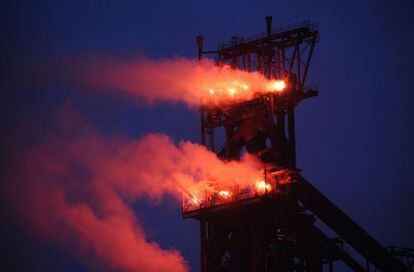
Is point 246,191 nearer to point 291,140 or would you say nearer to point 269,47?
point 291,140

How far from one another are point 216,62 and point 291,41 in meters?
8.10

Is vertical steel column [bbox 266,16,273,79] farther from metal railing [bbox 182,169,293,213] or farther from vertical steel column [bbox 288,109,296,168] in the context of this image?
metal railing [bbox 182,169,293,213]

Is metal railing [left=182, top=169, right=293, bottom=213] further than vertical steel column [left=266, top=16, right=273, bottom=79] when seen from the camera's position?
No

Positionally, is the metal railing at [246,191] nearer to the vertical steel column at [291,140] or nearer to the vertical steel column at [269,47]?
the vertical steel column at [291,140]

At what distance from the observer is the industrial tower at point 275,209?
11125cm

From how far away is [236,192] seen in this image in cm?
11162

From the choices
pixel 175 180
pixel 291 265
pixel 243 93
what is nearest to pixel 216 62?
pixel 243 93

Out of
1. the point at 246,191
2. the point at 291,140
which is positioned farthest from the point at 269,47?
the point at 246,191

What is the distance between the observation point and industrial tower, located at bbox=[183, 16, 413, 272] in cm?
11125

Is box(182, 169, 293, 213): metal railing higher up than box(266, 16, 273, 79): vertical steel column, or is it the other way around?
box(266, 16, 273, 79): vertical steel column

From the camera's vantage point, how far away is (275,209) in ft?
364

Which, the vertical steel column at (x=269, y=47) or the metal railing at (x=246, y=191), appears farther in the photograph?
the vertical steel column at (x=269, y=47)

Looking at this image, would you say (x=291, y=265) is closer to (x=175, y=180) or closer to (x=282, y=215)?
(x=282, y=215)

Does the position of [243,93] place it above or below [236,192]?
above
